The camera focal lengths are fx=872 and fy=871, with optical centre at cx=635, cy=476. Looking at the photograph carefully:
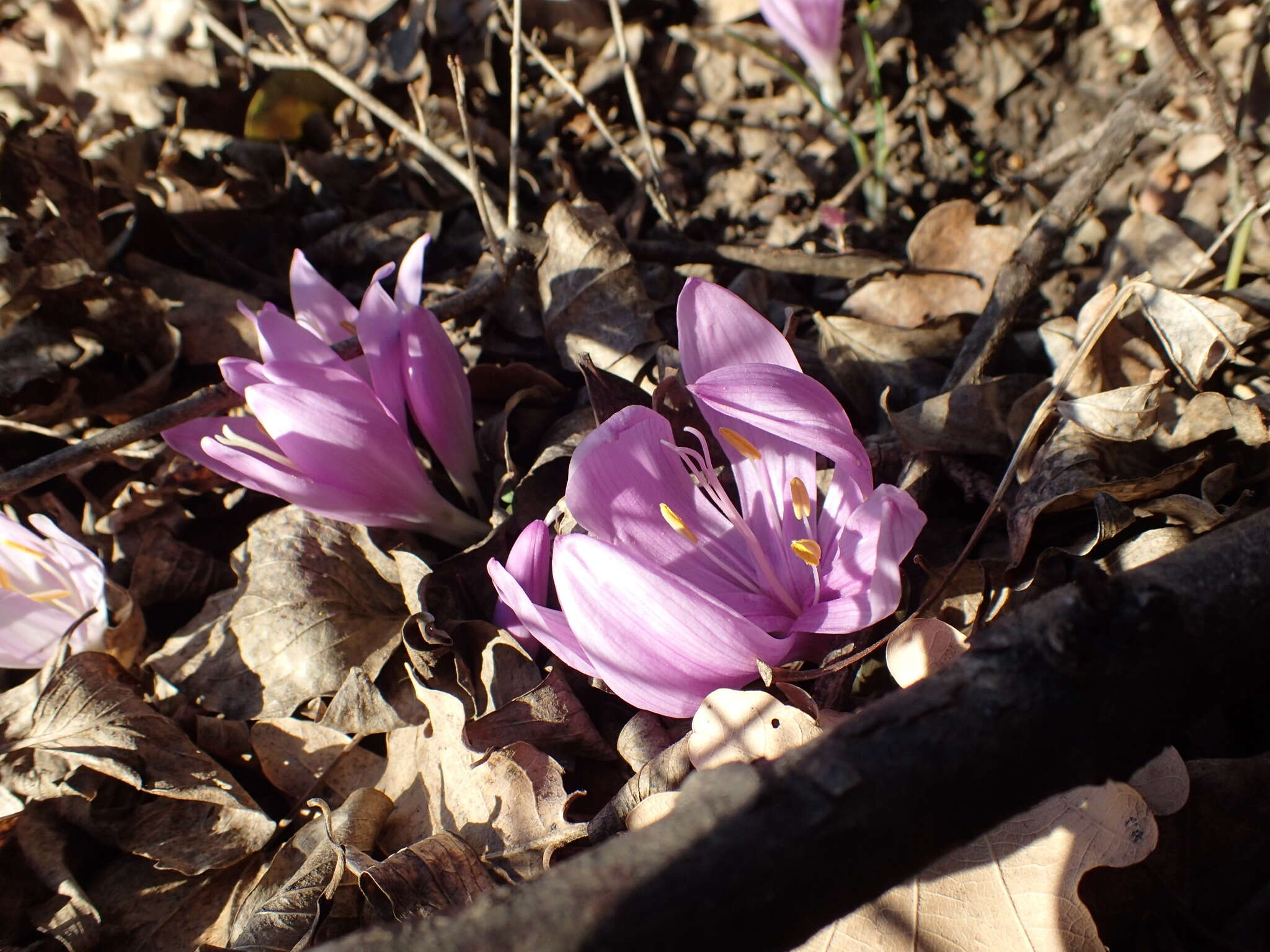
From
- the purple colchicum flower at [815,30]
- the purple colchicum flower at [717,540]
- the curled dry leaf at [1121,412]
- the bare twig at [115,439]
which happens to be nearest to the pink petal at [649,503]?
the purple colchicum flower at [717,540]

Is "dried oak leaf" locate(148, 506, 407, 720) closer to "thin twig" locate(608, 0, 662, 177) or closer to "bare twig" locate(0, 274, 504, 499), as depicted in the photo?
"bare twig" locate(0, 274, 504, 499)

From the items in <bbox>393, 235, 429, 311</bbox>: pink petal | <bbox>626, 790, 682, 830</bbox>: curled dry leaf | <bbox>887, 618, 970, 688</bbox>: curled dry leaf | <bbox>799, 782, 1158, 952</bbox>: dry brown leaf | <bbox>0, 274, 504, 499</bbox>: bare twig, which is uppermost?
<bbox>393, 235, 429, 311</bbox>: pink petal

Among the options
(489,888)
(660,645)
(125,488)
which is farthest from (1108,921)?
(125,488)

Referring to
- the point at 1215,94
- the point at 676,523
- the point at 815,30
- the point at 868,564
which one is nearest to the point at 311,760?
the point at 676,523

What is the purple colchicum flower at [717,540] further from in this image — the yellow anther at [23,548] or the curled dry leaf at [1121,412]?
the yellow anther at [23,548]

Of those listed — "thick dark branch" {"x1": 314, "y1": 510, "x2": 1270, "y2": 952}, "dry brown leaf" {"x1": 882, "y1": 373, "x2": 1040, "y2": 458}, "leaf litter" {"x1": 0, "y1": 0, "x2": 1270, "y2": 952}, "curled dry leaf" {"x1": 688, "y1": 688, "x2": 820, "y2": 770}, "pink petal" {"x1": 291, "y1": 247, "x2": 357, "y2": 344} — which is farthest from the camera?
"pink petal" {"x1": 291, "y1": 247, "x2": 357, "y2": 344}

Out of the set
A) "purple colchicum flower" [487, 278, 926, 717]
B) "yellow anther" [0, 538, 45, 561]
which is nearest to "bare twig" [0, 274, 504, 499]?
"yellow anther" [0, 538, 45, 561]
